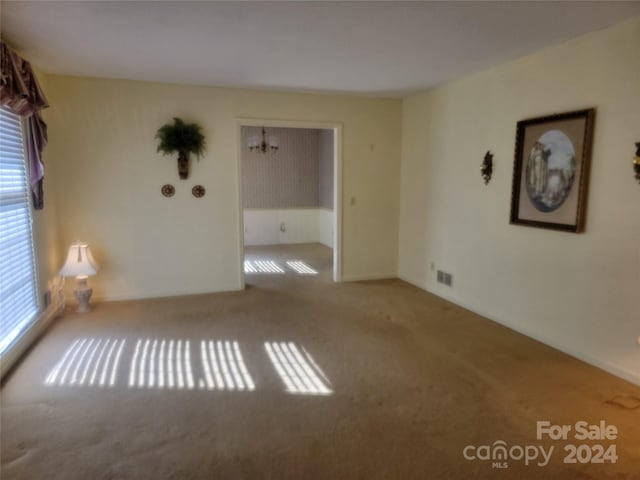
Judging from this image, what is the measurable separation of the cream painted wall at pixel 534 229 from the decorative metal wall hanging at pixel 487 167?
0.06 meters

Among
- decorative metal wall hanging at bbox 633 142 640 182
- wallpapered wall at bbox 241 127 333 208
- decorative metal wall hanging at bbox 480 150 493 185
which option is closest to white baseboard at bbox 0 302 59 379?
decorative metal wall hanging at bbox 480 150 493 185

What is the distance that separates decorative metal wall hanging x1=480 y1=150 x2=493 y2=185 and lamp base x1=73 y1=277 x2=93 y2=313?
4.18 metres

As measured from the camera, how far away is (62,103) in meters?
4.18

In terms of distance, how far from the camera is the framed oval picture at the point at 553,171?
3.01 metres

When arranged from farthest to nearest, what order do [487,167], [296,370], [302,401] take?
[487,167] → [296,370] → [302,401]

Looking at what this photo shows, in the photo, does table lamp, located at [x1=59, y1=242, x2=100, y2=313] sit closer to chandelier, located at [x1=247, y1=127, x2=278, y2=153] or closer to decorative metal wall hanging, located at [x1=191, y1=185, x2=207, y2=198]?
decorative metal wall hanging, located at [x1=191, y1=185, x2=207, y2=198]

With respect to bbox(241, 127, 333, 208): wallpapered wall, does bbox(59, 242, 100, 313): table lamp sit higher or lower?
lower

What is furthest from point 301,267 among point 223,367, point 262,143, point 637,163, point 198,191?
point 637,163

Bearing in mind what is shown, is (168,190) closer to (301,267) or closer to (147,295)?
(147,295)

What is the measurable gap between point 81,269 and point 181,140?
5.54 ft

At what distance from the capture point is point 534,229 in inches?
136

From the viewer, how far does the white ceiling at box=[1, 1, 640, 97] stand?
2.49m

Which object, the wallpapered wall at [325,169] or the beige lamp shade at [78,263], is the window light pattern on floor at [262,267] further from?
the beige lamp shade at [78,263]

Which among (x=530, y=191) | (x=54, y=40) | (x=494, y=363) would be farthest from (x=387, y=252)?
(x=54, y=40)
